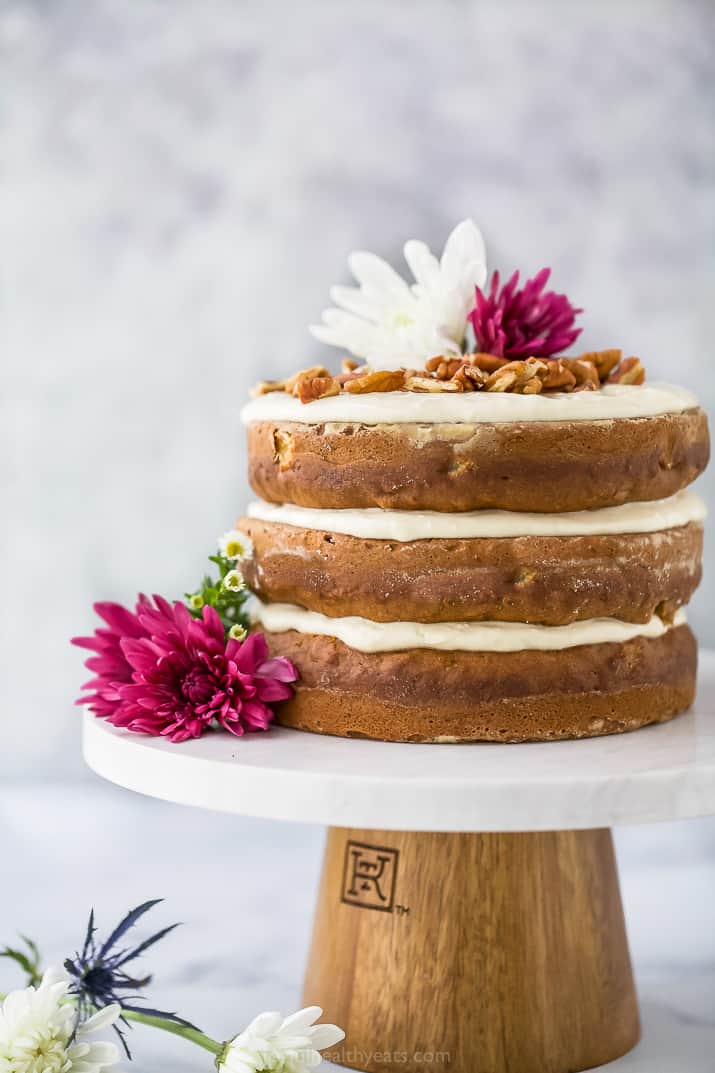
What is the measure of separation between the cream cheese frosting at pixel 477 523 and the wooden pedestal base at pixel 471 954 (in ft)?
1.64

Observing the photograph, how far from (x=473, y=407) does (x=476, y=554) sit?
19cm

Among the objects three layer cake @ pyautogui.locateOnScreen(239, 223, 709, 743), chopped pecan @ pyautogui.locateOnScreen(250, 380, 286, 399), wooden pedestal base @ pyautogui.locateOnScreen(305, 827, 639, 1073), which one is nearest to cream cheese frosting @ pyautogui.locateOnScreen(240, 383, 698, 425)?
three layer cake @ pyautogui.locateOnScreen(239, 223, 709, 743)

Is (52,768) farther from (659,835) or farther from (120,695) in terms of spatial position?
(120,695)

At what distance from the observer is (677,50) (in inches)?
150

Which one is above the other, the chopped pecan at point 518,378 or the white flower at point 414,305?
the white flower at point 414,305

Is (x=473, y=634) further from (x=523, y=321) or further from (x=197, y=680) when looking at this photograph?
(x=523, y=321)

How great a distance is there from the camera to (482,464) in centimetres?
219

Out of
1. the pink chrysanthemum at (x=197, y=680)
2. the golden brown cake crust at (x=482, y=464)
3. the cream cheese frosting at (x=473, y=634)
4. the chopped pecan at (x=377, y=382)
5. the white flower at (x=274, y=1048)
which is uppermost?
the chopped pecan at (x=377, y=382)

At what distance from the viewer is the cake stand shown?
2141 mm

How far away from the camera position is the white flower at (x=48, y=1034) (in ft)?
6.05

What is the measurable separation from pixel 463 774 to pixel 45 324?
224cm

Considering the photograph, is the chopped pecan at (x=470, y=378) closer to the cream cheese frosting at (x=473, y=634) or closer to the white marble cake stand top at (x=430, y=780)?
the cream cheese frosting at (x=473, y=634)

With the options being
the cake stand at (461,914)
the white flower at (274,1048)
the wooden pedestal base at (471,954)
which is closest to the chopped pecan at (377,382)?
the cake stand at (461,914)

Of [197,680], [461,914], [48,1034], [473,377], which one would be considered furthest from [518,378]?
[48,1034]
